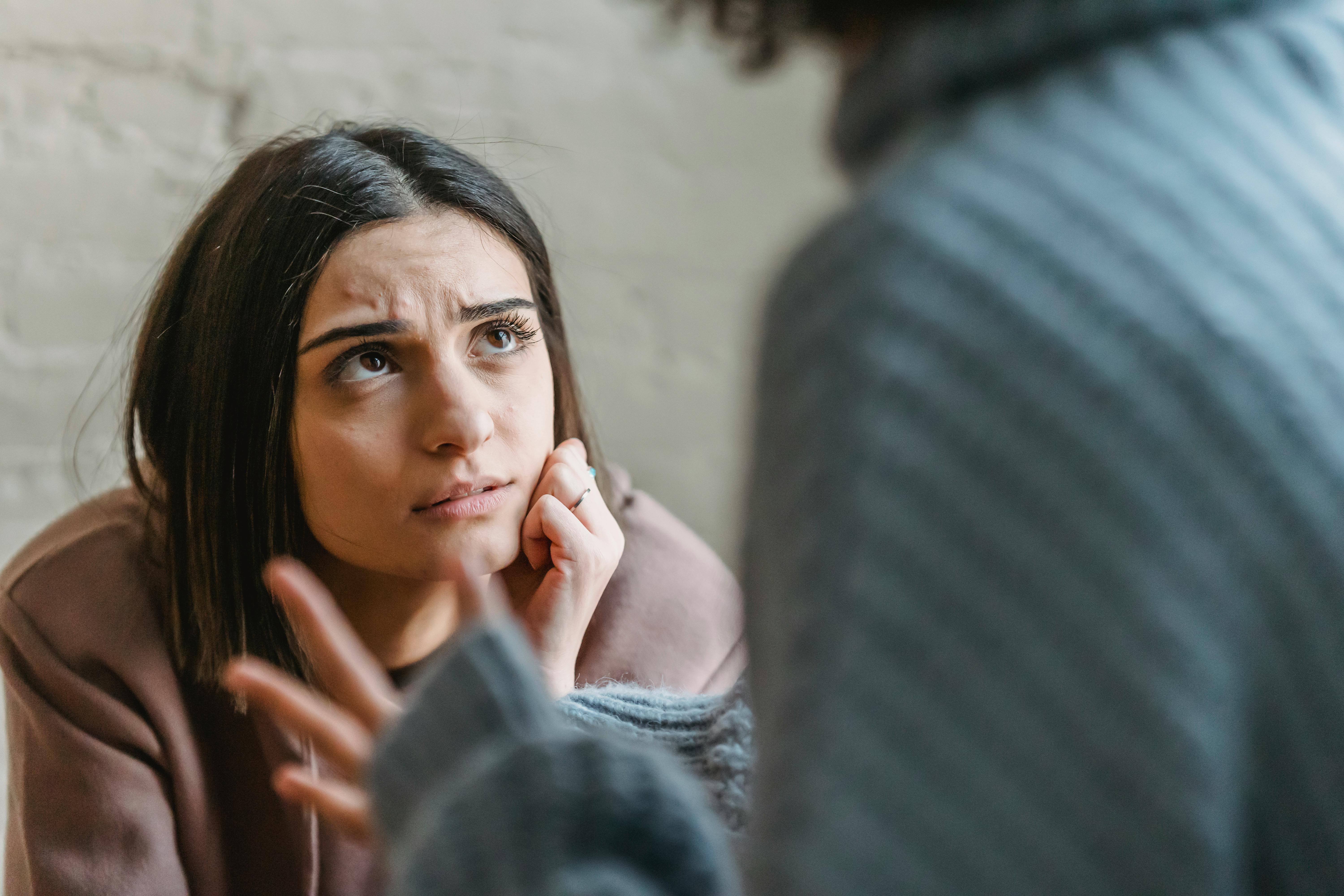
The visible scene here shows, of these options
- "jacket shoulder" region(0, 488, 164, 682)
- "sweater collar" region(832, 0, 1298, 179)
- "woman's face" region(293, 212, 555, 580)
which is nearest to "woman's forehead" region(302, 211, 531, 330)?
"woman's face" region(293, 212, 555, 580)

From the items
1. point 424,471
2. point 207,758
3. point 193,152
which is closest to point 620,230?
point 193,152

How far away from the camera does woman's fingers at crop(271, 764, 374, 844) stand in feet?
1.64

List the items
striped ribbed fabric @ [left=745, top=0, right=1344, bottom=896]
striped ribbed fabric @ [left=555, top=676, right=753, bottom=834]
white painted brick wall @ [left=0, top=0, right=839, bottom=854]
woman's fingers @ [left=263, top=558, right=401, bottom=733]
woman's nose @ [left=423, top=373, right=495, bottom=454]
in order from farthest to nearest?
1. white painted brick wall @ [left=0, top=0, right=839, bottom=854]
2. woman's nose @ [left=423, top=373, right=495, bottom=454]
3. striped ribbed fabric @ [left=555, top=676, right=753, bottom=834]
4. woman's fingers @ [left=263, top=558, right=401, bottom=733]
5. striped ribbed fabric @ [left=745, top=0, right=1344, bottom=896]

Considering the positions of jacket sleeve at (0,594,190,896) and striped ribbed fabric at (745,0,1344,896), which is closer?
striped ribbed fabric at (745,0,1344,896)

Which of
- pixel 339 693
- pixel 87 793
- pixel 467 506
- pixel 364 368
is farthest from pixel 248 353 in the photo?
pixel 339 693

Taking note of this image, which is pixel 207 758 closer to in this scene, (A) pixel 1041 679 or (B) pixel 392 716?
(B) pixel 392 716

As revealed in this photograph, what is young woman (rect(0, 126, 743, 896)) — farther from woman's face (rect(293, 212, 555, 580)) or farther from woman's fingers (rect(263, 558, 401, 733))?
woman's fingers (rect(263, 558, 401, 733))

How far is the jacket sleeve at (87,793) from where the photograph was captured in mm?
955

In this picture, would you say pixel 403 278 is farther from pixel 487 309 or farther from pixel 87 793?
pixel 87 793

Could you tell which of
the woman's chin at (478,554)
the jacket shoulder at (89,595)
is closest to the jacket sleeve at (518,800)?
the woman's chin at (478,554)

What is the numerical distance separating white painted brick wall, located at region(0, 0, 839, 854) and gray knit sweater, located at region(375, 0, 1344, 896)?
88 centimetres

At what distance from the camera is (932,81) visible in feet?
1.24

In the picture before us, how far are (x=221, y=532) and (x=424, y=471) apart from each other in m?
0.21

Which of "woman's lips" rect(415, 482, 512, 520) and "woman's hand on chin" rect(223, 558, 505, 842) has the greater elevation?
"woman's lips" rect(415, 482, 512, 520)
